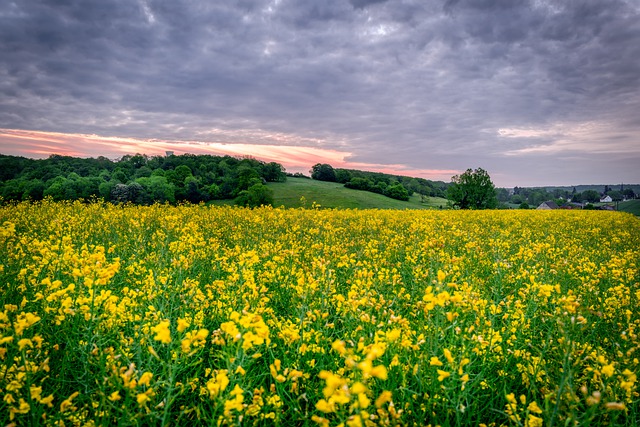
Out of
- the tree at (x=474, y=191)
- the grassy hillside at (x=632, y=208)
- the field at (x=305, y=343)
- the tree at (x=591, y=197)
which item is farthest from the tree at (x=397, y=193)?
the tree at (x=591, y=197)

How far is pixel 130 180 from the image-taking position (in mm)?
36156

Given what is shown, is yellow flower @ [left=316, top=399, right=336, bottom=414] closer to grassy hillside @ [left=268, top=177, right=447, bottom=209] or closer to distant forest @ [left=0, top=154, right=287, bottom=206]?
distant forest @ [left=0, top=154, right=287, bottom=206]

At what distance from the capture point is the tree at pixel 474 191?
62.1 meters

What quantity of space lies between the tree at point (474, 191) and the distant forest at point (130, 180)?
41264 millimetres

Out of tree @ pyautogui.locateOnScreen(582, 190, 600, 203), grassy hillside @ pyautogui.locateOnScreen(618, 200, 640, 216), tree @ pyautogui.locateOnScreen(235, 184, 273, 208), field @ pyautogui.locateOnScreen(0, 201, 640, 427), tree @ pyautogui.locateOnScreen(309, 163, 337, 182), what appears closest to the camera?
field @ pyautogui.locateOnScreen(0, 201, 640, 427)

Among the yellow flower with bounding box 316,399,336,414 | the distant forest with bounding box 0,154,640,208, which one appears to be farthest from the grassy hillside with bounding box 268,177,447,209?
the yellow flower with bounding box 316,399,336,414

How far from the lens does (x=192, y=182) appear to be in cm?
3919

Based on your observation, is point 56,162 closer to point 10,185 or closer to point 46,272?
point 10,185

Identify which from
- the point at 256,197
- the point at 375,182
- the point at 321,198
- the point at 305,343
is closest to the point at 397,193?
the point at 375,182

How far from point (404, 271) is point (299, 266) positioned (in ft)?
7.71

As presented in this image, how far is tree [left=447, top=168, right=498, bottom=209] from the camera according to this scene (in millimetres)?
62094

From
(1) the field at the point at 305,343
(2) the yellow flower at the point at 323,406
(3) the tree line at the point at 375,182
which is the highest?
(3) the tree line at the point at 375,182

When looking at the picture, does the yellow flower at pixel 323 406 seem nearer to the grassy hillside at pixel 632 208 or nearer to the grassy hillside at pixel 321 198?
the grassy hillside at pixel 321 198

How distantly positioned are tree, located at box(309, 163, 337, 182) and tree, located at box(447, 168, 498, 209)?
92.2ft
